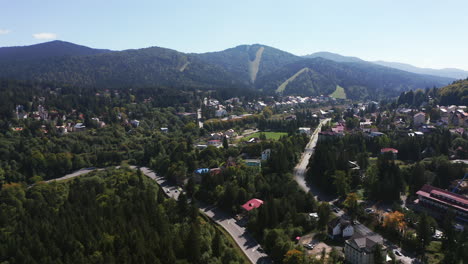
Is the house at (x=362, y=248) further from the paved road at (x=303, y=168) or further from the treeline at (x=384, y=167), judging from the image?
the paved road at (x=303, y=168)

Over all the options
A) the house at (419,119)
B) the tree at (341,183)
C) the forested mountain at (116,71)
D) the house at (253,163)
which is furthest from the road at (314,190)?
the forested mountain at (116,71)

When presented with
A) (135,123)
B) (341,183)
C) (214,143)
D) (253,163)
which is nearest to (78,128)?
(135,123)

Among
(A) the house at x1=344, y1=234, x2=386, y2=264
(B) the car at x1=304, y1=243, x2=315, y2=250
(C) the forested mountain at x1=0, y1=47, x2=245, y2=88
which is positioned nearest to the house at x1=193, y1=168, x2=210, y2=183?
(B) the car at x1=304, y1=243, x2=315, y2=250

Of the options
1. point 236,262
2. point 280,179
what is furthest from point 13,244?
point 280,179

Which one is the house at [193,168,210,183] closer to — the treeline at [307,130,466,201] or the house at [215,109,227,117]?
the treeline at [307,130,466,201]

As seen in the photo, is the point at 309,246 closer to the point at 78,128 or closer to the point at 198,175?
the point at 198,175

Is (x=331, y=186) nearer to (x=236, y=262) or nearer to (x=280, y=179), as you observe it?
(x=280, y=179)
